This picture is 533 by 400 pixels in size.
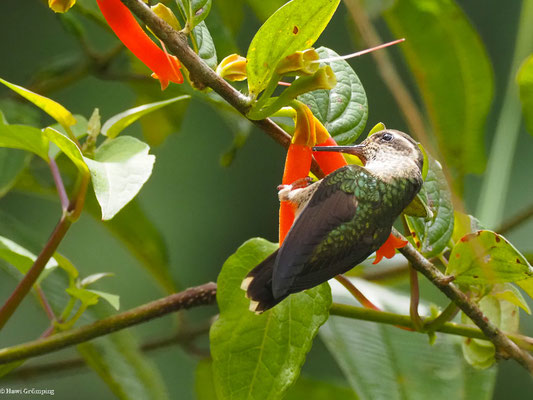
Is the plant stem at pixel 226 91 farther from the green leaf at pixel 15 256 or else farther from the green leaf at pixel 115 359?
the green leaf at pixel 115 359

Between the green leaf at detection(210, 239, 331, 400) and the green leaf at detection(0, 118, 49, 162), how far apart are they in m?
0.24

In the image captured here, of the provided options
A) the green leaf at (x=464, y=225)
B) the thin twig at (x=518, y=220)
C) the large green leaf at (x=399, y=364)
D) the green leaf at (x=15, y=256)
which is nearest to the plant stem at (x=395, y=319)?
the green leaf at (x=464, y=225)

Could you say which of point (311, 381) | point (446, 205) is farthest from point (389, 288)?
point (446, 205)

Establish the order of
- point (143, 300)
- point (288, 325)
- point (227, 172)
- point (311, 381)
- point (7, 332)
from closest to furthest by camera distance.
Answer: point (288, 325)
point (311, 381)
point (7, 332)
point (143, 300)
point (227, 172)

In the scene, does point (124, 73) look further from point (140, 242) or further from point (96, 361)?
point (96, 361)

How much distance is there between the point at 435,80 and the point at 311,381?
635 millimetres

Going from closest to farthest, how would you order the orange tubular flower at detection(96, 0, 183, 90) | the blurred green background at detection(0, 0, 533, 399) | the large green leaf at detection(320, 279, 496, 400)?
1. the orange tubular flower at detection(96, 0, 183, 90)
2. the large green leaf at detection(320, 279, 496, 400)
3. the blurred green background at detection(0, 0, 533, 399)

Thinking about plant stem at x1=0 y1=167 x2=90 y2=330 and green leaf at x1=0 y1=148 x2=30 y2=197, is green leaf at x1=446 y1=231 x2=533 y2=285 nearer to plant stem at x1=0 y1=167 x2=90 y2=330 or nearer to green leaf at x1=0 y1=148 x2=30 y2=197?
plant stem at x1=0 y1=167 x2=90 y2=330

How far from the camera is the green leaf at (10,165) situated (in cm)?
109

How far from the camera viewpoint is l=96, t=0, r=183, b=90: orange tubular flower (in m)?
0.63

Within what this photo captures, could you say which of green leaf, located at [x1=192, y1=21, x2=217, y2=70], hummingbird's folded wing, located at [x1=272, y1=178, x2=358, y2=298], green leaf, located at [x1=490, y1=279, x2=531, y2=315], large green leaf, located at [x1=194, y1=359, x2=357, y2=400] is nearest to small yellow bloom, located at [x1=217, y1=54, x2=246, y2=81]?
green leaf, located at [x1=192, y1=21, x2=217, y2=70]

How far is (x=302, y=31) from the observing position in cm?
64

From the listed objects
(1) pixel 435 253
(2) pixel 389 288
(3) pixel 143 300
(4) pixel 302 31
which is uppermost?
(4) pixel 302 31

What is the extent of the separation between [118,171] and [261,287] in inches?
6.8
